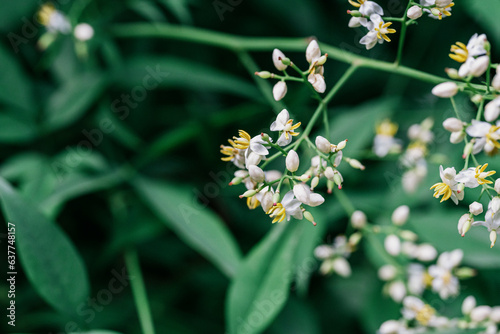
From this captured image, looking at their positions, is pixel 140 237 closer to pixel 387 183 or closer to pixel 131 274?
pixel 131 274

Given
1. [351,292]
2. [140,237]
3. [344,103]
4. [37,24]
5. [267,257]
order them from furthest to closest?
[344,103] → [37,24] → [351,292] → [140,237] → [267,257]

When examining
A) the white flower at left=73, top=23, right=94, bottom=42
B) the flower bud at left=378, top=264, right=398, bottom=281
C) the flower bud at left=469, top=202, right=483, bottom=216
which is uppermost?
the white flower at left=73, top=23, right=94, bottom=42

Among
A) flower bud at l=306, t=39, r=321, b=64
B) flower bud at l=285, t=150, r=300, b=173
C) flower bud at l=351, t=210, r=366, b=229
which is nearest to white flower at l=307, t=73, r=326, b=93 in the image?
flower bud at l=306, t=39, r=321, b=64

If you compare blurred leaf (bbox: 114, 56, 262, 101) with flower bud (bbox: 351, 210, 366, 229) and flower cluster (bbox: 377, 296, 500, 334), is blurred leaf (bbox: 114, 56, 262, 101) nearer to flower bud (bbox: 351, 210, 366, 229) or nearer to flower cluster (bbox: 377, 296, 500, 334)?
flower bud (bbox: 351, 210, 366, 229)

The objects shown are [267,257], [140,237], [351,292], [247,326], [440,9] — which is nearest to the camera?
[440,9]

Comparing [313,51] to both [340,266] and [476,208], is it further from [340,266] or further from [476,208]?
[340,266]

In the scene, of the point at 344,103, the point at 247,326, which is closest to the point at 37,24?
the point at 344,103
